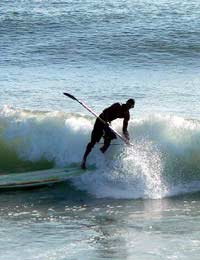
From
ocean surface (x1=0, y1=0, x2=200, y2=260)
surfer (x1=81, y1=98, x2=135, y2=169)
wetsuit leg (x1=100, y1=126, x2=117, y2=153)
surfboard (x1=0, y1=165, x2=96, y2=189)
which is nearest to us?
ocean surface (x1=0, y1=0, x2=200, y2=260)

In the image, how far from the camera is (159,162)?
16.2 meters

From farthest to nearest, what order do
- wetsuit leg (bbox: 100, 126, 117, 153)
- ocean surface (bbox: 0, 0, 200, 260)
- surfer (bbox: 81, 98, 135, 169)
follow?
1. wetsuit leg (bbox: 100, 126, 117, 153)
2. surfer (bbox: 81, 98, 135, 169)
3. ocean surface (bbox: 0, 0, 200, 260)

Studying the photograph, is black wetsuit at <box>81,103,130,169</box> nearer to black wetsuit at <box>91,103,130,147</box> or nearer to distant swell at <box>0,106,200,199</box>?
black wetsuit at <box>91,103,130,147</box>

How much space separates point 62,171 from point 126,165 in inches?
53.0

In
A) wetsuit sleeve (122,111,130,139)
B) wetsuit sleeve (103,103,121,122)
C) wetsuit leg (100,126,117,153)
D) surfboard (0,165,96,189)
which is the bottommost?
surfboard (0,165,96,189)

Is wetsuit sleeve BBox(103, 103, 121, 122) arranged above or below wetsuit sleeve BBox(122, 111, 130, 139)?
above

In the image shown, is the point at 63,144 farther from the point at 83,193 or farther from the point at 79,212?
the point at 79,212

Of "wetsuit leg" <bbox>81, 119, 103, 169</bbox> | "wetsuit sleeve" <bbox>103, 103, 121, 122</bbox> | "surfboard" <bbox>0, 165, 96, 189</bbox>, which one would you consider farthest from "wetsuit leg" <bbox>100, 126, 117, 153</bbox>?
"surfboard" <bbox>0, 165, 96, 189</bbox>

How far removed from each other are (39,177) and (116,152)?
1.54 meters

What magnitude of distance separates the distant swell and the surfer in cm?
34

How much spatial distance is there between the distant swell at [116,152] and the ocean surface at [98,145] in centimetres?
2

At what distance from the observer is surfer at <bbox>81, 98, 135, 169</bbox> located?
15.3m

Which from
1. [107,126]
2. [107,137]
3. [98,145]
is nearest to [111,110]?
[107,126]

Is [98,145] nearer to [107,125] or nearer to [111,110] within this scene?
[107,125]
